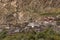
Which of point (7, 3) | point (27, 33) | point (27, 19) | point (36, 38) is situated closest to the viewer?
point (36, 38)

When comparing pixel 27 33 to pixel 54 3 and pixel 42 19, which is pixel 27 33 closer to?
pixel 42 19

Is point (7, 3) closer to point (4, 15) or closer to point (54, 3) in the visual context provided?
point (4, 15)

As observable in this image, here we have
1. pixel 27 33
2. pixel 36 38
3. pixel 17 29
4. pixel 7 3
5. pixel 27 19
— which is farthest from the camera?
pixel 7 3

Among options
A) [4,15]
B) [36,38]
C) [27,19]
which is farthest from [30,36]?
[4,15]

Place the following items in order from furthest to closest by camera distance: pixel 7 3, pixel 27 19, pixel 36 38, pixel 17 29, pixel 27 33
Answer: pixel 7 3 → pixel 27 19 → pixel 17 29 → pixel 27 33 → pixel 36 38

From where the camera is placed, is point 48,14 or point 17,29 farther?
point 48,14

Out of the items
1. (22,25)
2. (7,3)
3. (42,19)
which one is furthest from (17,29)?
(7,3)

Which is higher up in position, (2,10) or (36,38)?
(2,10)

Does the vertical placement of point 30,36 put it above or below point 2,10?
below

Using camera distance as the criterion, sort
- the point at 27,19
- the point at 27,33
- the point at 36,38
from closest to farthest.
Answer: the point at 36,38
the point at 27,33
the point at 27,19
